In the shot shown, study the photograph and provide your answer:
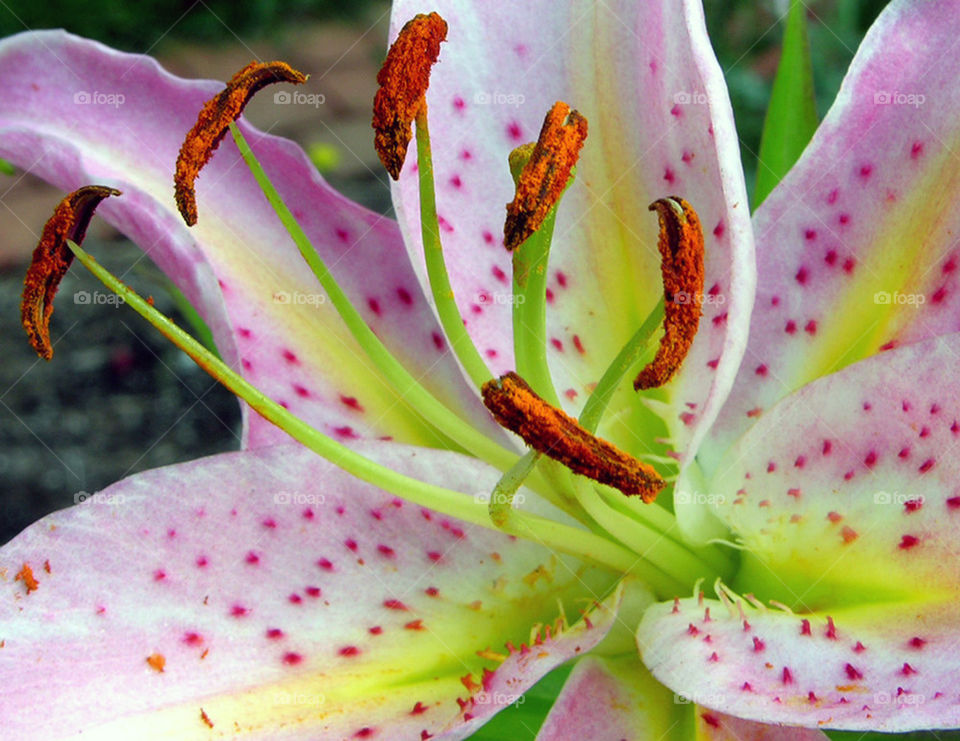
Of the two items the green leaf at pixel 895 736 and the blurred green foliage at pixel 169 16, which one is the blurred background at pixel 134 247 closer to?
the blurred green foliage at pixel 169 16

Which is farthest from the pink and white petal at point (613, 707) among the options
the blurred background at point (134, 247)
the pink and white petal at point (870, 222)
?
the blurred background at point (134, 247)

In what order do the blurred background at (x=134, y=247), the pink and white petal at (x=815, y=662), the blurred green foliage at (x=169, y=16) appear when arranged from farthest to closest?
1. the blurred green foliage at (x=169, y=16)
2. the blurred background at (x=134, y=247)
3. the pink and white petal at (x=815, y=662)

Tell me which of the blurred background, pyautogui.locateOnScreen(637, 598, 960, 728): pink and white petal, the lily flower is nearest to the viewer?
pyautogui.locateOnScreen(637, 598, 960, 728): pink and white petal

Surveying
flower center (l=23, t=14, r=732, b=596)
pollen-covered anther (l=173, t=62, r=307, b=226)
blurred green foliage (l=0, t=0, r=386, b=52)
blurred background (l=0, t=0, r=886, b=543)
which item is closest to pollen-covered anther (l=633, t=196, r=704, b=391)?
flower center (l=23, t=14, r=732, b=596)

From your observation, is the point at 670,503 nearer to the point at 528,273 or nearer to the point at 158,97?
the point at 528,273

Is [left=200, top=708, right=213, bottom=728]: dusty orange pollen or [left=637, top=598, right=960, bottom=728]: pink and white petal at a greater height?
[left=637, top=598, right=960, bottom=728]: pink and white petal

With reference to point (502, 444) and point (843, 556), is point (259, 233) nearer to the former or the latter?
point (502, 444)

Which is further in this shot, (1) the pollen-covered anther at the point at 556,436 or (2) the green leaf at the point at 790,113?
(2) the green leaf at the point at 790,113

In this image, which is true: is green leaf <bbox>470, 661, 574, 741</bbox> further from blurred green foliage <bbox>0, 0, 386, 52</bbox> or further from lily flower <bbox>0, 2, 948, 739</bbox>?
blurred green foliage <bbox>0, 0, 386, 52</bbox>
